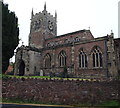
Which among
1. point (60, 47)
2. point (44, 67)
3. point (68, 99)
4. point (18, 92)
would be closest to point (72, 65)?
point (60, 47)

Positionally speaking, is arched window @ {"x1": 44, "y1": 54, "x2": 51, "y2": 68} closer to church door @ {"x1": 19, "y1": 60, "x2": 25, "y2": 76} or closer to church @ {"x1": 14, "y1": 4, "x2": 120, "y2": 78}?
church @ {"x1": 14, "y1": 4, "x2": 120, "y2": 78}

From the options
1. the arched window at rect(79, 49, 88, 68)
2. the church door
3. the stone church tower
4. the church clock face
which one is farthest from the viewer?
the church clock face

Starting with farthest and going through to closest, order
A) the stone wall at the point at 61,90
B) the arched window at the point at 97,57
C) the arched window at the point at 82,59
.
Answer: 1. the arched window at the point at 82,59
2. the arched window at the point at 97,57
3. the stone wall at the point at 61,90

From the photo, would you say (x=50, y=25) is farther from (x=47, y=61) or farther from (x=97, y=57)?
(x=97, y=57)

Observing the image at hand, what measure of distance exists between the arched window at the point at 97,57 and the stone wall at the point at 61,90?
9149 mm

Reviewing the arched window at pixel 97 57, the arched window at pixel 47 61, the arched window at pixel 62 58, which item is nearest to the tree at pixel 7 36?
the arched window at pixel 62 58

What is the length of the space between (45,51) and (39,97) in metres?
20.5

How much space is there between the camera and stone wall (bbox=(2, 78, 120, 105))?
13578mm

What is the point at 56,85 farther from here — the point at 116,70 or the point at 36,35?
the point at 36,35

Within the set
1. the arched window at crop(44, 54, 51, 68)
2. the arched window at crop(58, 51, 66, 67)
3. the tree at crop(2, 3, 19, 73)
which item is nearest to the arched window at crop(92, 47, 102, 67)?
the arched window at crop(58, 51, 66, 67)

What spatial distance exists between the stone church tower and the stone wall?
27325mm

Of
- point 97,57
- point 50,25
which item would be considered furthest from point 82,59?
point 50,25

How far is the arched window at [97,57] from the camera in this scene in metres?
24.7

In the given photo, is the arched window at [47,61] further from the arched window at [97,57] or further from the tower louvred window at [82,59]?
the arched window at [97,57]
